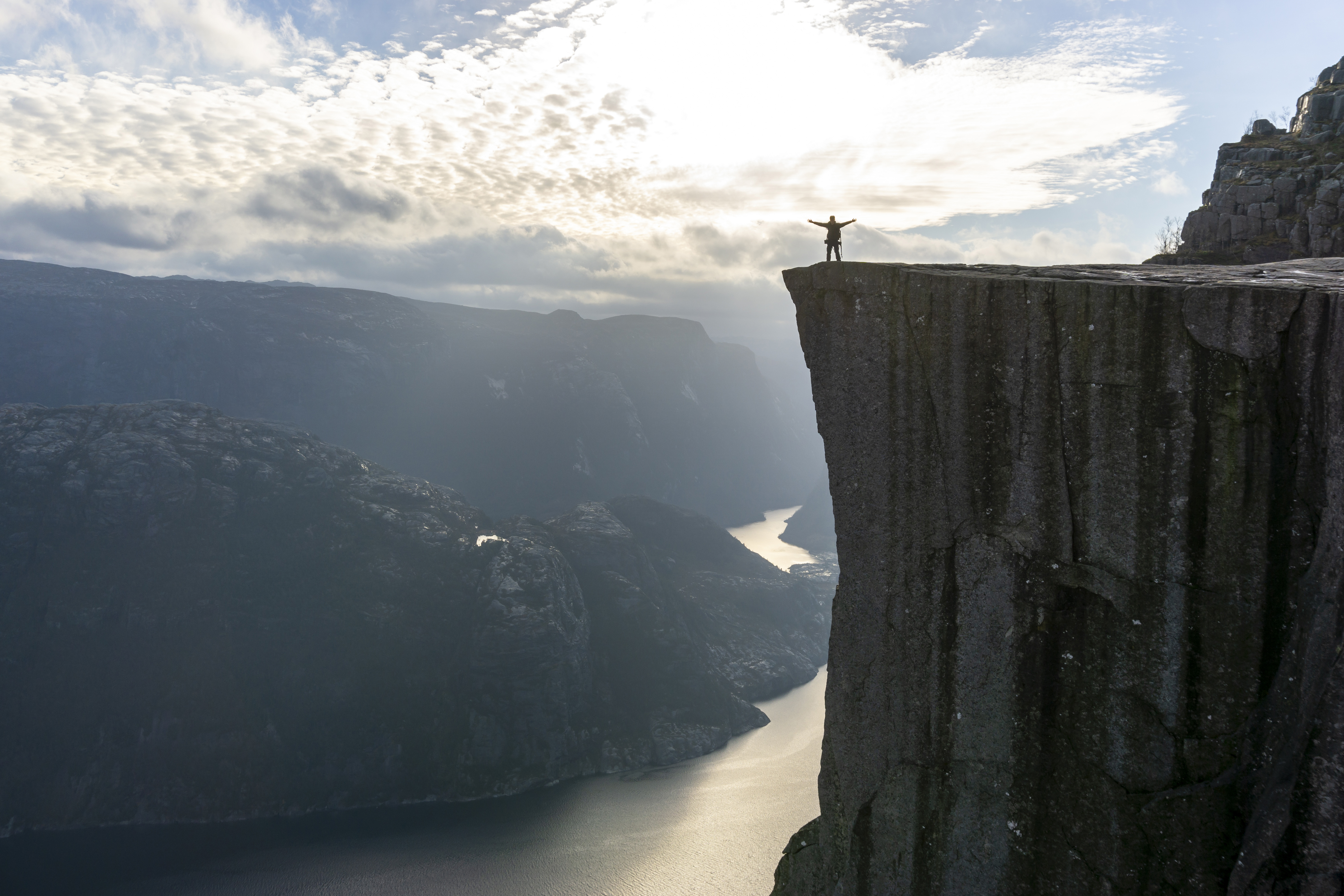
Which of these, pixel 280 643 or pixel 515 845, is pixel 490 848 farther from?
pixel 280 643

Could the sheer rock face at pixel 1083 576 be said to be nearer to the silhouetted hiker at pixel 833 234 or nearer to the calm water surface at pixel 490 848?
the silhouetted hiker at pixel 833 234

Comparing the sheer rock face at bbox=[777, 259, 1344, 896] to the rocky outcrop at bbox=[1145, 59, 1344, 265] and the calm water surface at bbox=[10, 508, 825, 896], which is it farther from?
the calm water surface at bbox=[10, 508, 825, 896]

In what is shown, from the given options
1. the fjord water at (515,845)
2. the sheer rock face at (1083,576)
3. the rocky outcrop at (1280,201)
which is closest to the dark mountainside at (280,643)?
the fjord water at (515,845)

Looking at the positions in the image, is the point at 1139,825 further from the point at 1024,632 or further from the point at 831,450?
the point at 831,450

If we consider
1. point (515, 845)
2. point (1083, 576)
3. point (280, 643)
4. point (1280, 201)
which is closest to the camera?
point (1083, 576)

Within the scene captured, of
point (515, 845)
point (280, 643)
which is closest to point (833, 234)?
point (515, 845)
